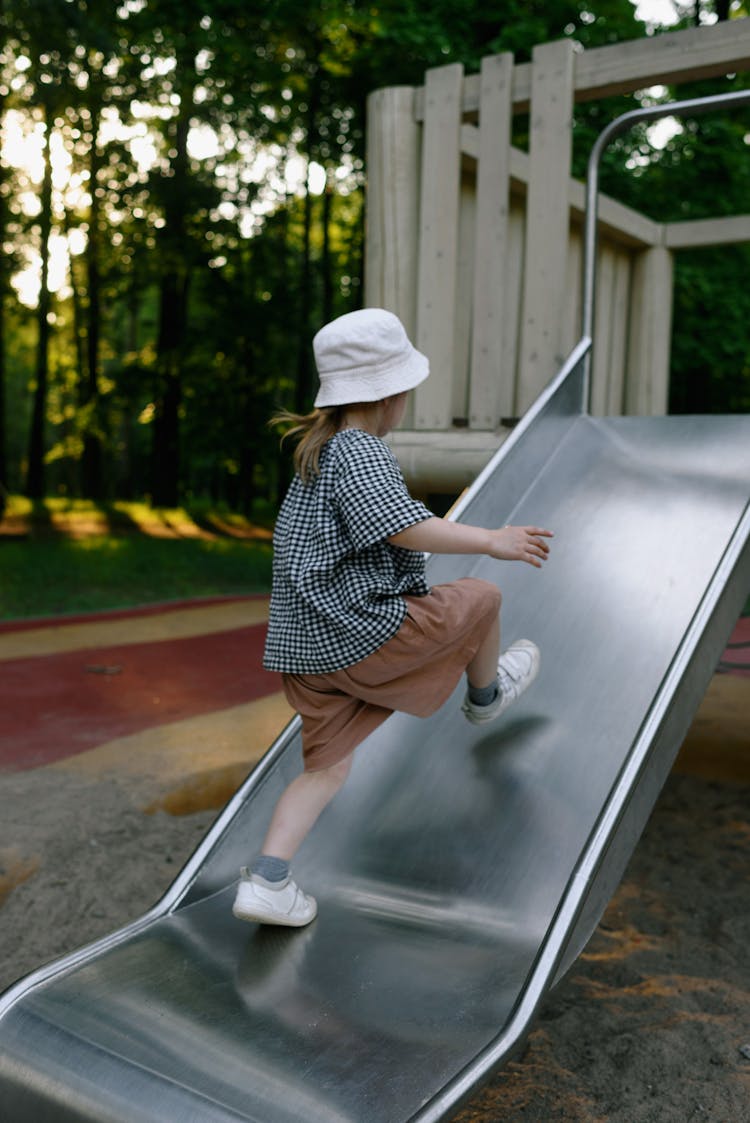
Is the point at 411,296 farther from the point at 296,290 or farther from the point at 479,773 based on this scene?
the point at 296,290

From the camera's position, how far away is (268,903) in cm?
226

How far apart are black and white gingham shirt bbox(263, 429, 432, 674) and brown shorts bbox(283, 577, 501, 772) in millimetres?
48

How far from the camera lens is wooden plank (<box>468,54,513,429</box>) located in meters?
4.09

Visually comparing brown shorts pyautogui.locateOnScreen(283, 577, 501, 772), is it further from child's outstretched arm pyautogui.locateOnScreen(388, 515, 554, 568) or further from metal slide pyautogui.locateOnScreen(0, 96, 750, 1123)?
metal slide pyautogui.locateOnScreen(0, 96, 750, 1123)

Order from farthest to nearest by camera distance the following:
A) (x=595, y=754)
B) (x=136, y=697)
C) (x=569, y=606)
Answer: (x=136, y=697) → (x=569, y=606) → (x=595, y=754)

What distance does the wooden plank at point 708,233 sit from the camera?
5000mm

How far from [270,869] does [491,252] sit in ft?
9.05

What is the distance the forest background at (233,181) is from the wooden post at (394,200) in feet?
19.5

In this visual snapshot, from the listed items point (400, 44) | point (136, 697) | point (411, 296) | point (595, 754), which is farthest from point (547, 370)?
point (400, 44)

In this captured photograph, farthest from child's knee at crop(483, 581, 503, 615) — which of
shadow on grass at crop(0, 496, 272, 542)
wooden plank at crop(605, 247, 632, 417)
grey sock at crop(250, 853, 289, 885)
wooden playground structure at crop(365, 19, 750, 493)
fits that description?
shadow on grass at crop(0, 496, 272, 542)

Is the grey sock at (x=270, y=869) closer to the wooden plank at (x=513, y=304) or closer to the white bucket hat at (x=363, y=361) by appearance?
the white bucket hat at (x=363, y=361)

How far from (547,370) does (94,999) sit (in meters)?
2.95

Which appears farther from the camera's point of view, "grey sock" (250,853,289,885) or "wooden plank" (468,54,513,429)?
"wooden plank" (468,54,513,429)

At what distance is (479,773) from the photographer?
276cm
